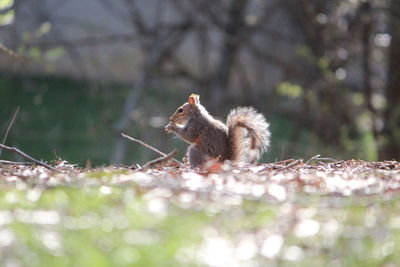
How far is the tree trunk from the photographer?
1073 centimetres

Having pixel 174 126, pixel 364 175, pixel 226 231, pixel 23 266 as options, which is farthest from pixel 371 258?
pixel 174 126

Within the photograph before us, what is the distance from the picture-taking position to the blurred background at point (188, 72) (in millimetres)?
11086

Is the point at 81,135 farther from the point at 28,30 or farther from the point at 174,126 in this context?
the point at 174,126

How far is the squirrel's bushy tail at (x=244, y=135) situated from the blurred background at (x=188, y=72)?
15.0 ft

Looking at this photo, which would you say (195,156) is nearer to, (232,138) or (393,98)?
(232,138)

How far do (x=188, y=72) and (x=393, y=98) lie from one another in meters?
2.82

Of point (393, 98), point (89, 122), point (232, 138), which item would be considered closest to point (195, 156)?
point (232, 138)

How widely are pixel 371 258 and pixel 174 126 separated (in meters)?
3.35

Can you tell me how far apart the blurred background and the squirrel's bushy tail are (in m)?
4.57

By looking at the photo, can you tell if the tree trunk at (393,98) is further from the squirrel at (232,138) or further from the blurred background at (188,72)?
the squirrel at (232,138)

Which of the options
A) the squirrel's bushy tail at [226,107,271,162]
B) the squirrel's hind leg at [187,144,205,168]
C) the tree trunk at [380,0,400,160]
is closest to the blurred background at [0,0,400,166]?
the tree trunk at [380,0,400,160]

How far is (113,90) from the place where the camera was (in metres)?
12.8

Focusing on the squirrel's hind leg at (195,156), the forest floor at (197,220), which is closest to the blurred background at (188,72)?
the squirrel's hind leg at (195,156)

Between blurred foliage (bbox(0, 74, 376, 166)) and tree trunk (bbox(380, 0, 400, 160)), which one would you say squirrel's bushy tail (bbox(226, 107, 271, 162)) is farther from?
tree trunk (bbox(380, 0, 400, 160))
